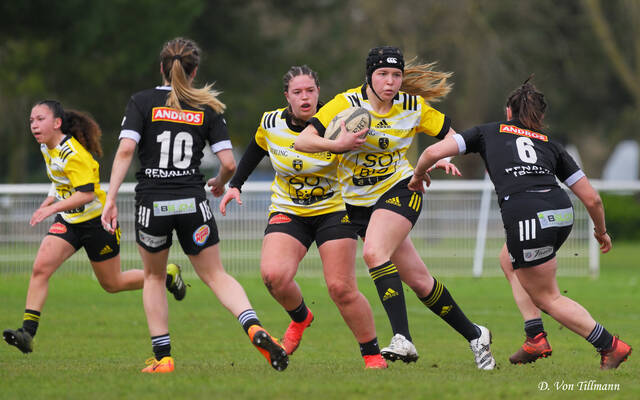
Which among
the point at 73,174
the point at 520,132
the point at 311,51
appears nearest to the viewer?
the point at 520,132

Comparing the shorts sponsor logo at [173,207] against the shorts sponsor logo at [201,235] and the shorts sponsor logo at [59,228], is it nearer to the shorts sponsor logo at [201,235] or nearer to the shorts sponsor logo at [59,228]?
the shorts sponsor logo at [201,235]

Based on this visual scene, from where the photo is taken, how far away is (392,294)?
7270 millimetres

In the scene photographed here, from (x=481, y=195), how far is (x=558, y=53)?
2608 cm

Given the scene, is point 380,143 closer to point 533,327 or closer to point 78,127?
point 533,327

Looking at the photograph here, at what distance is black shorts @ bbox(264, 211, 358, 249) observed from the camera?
298 inches

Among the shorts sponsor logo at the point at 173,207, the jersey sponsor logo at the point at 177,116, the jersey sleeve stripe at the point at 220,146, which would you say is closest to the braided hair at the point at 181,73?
the jersey sponsor logo at the point at 177,116

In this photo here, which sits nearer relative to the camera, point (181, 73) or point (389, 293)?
point (181, 73)

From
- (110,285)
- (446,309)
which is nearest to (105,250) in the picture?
(110,285)

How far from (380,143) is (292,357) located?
2.29 m

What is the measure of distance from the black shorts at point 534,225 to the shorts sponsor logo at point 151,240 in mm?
2364

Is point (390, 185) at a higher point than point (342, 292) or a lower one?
higher

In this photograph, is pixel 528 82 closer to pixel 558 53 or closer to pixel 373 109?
pixel 373 109

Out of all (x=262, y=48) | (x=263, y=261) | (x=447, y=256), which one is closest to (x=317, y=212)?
(x=263, y=261)

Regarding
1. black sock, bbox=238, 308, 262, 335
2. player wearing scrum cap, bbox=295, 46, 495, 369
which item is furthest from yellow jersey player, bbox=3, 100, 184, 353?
player wearing scrum cap, bbox=295, 46, 495, 369
